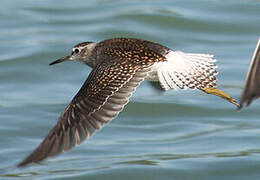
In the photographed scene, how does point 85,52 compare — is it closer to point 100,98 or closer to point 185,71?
point 185,71

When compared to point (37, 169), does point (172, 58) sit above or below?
above

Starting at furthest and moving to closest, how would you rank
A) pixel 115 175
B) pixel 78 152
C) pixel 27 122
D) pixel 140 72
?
pixel 27 122 < pixel 78 152 < pixel 115 175 < pixel 140 72

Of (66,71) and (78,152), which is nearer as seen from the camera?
(78,152)

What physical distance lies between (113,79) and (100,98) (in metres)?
0.32

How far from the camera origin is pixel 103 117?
749cm

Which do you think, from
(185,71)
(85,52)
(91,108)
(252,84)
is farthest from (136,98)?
(252,84)

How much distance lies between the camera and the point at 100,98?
7703 millimetres

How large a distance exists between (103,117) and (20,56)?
5.54m

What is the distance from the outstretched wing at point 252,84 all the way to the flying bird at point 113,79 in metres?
1.35

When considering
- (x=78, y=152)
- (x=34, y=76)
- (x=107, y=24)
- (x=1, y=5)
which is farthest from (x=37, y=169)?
(x=1, y=5)

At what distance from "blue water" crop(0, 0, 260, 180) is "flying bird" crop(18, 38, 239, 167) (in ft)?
3.11

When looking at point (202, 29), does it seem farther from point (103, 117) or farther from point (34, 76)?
point (103, 117)

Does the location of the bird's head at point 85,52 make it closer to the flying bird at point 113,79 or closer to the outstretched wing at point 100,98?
the flying bird at point 113,79

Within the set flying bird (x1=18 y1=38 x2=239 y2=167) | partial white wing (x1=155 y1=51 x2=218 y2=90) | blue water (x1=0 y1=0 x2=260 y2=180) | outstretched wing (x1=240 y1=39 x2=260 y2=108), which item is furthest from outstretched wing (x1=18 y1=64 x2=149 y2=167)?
blue water (x1=0 y1=0 x2=260 y2=180)
